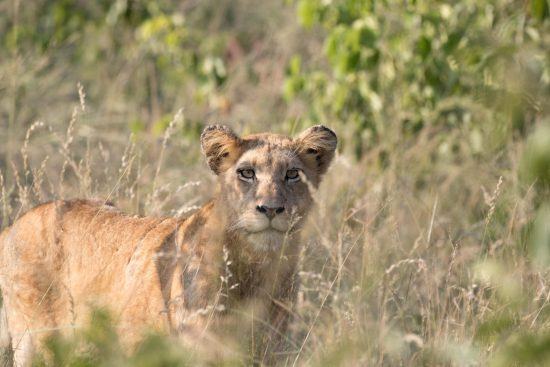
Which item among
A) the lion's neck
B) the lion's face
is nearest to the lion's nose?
the lion's face

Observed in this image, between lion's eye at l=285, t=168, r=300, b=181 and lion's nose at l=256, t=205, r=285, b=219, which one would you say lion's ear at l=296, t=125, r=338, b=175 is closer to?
lion's eye at l=285, t=168, r=300, b=181

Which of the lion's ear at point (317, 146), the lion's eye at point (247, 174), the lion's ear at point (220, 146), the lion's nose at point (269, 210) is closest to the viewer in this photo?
the lion's nose at point (269, 210)

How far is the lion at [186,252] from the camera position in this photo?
4051 millimetres

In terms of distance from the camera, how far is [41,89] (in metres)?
9.44

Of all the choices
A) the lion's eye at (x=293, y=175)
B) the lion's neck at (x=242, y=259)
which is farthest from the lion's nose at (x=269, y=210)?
the lion's eye at (x=293, y=175)

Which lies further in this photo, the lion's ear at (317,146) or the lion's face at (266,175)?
the lion's ear at (317,146)

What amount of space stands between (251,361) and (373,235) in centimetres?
197

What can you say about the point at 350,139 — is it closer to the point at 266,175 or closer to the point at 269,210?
the point at 266,175

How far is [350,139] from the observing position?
7.38 m

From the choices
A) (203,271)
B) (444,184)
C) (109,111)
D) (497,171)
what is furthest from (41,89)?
(203,271)

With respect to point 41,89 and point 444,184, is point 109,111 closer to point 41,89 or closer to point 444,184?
point 41,89

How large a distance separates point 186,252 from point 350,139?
3.35 m

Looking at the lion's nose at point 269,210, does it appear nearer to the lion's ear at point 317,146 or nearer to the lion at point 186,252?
the lion at point 186,252

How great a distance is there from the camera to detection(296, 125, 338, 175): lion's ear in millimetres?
4627
